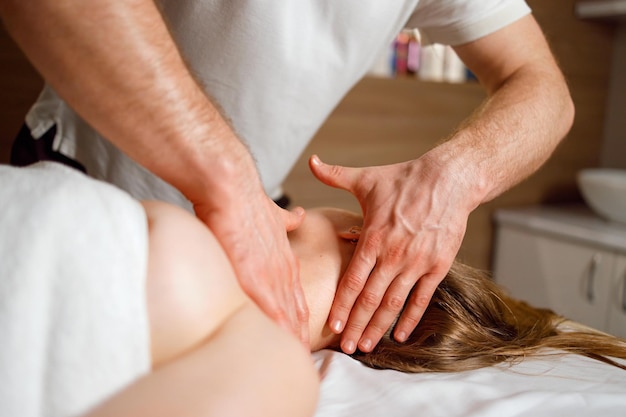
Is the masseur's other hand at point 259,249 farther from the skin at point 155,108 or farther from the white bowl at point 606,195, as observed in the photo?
the white bowl at point 606,195

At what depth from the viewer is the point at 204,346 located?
639 mm

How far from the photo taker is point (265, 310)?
0.78 meters

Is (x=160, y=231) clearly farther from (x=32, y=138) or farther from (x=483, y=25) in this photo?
(x=483, y=25)

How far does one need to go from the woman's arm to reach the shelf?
2578 mm

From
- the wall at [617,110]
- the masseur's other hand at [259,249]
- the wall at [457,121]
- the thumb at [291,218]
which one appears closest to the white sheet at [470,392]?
the masseur's other hand at [259,249]

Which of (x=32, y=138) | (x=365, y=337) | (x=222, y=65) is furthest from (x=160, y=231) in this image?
(x=32, y=138)

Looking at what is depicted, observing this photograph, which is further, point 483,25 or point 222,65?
point 483,25

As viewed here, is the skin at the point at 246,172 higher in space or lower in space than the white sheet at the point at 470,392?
higher

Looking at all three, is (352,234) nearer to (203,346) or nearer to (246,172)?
(246,172)

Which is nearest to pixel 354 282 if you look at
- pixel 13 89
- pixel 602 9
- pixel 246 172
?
pixel 246 172

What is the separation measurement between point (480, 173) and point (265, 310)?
22.1 inches

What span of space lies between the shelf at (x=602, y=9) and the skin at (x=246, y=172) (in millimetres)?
1844

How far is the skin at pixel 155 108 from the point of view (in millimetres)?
715

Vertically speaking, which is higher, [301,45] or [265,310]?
[301,45]
